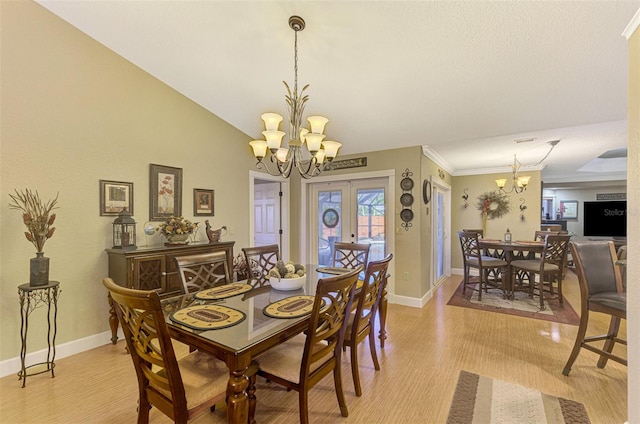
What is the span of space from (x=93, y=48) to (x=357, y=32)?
2.59 metres

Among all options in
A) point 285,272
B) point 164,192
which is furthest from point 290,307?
point 164,192

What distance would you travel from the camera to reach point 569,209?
8.30 meters

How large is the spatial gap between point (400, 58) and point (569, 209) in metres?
9.00

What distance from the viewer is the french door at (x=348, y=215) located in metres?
4.45

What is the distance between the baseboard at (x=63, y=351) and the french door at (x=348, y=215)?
3.06 m

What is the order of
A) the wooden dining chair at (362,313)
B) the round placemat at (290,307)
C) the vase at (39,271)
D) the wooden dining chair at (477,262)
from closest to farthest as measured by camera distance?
the round placemat at (290,307) → the wooden dining chair at (362,313) → the vase at (39,271) → the wooden dining chair at (477,262)

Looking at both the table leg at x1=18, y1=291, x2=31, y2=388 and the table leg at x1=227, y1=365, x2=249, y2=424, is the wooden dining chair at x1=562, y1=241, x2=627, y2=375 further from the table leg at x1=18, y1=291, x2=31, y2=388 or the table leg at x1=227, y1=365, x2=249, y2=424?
the table leg at x1=18, y1=291, x2=31, y2=388

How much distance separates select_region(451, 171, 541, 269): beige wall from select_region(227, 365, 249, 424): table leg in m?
5.89

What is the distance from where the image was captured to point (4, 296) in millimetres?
2289

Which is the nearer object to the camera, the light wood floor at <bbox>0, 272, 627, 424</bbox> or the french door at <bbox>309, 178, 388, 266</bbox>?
the light wood floor at <bbox>0, 272, 627, 424</bbox>

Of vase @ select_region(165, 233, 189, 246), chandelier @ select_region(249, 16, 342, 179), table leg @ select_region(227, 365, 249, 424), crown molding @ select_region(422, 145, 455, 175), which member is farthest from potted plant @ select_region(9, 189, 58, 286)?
crown molding @ select_region(422, 145, 455, 175)

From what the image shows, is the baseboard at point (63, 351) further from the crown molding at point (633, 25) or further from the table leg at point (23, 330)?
the crown molding at point (633, 25)

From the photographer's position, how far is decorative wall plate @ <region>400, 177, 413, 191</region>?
4007 mm

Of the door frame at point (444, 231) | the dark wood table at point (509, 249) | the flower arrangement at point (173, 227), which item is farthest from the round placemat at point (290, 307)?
the dark wood table at point (509, 249)
